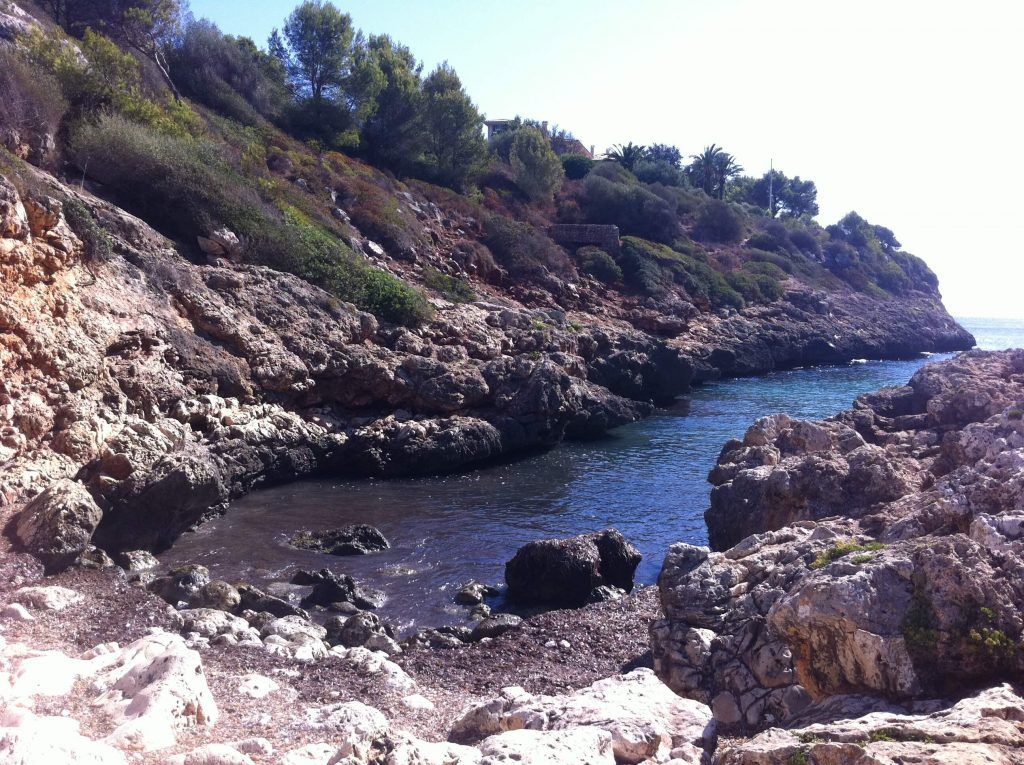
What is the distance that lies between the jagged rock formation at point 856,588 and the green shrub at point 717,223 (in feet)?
199

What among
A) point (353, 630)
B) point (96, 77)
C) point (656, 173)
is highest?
point (656, 173)

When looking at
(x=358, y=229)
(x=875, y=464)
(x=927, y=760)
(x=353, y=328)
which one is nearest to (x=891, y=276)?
(x=358, y=229)

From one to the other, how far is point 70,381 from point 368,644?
9.19 meters

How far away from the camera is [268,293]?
24.7m

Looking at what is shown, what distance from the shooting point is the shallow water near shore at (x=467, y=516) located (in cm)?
1509

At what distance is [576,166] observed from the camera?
71.3m

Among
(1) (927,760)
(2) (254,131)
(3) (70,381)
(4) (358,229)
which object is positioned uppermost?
(2) (254,131)

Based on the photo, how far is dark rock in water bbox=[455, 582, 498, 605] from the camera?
551 inches

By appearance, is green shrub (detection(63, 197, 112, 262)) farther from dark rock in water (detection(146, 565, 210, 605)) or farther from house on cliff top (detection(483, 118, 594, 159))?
house on cliff top (detection(483, 118, 594, 159))

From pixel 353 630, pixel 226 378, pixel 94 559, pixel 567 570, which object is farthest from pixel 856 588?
pixel 226 378

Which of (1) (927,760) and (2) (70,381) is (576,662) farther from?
(2) (70,381)

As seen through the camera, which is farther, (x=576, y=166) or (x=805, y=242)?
(x=805, y=242)

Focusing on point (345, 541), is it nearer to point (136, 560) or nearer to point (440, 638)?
point (136, 560)

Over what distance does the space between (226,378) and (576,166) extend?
55.0 m
